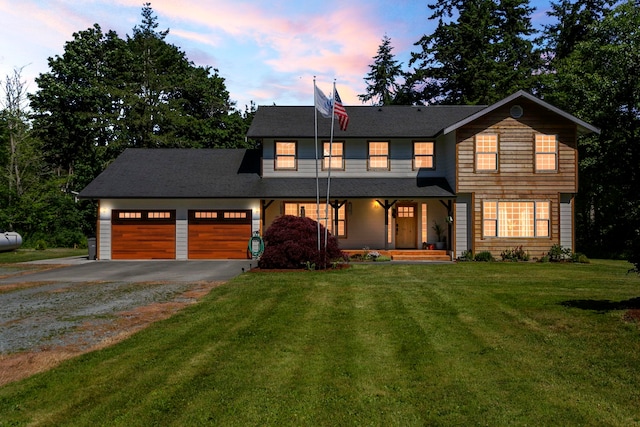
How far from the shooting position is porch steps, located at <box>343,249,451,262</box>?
2373cm

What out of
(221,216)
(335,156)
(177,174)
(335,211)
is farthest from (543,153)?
(177,174)

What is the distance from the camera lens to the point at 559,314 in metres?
10.1

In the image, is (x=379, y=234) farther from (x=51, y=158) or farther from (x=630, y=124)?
(x=51, y=158)

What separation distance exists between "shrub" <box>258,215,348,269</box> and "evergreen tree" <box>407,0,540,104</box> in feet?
86.1

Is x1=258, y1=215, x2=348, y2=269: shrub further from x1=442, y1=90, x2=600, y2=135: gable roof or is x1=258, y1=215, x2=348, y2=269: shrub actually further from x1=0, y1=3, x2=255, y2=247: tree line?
x1=0, y1=3, x2=255, y2=247: tree line

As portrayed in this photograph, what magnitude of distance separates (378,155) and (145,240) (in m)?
13.1

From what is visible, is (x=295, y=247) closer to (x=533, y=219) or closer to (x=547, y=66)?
(x=533, y=219)

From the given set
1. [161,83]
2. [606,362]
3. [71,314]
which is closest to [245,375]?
[606,362]

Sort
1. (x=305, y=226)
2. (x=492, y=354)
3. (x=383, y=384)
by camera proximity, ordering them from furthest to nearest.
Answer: (x=305, y=226) → (x=492, y=354) → (x=383, y=384)

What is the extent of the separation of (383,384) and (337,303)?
5495 mm

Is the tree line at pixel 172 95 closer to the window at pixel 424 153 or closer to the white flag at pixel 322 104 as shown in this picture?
the window at pixel 424 153

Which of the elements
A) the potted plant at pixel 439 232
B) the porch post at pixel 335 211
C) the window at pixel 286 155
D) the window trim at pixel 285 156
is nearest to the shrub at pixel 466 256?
the potted plant at pixel 439 232

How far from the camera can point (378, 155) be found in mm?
26219

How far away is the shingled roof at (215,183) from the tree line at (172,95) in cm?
1091
